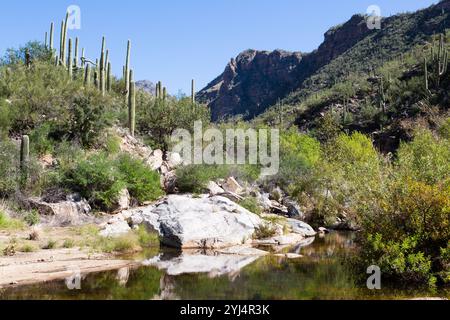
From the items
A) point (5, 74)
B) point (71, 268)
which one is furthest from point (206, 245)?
point (5, 74)

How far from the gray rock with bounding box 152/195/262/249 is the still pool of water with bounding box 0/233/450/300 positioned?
3852 mm

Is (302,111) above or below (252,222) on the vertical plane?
above

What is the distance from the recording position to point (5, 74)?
84.1 ft

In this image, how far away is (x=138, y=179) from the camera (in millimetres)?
22266

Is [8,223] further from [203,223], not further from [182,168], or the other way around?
[182,168]

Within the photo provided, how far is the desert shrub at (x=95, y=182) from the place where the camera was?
20.2 metres

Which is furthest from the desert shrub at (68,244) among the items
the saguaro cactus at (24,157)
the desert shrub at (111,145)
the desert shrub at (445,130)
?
the desert shrub at (445,130)

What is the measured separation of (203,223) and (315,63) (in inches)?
3482

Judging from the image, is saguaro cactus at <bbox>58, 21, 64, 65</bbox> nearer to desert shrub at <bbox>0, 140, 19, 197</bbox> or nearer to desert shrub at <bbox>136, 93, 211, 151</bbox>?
desert shrub at <bbox>136, 93, 211, 151</bbox>

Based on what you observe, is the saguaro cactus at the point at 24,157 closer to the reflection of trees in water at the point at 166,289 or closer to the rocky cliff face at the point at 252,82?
the reflection of trees in water at the point at 166,289

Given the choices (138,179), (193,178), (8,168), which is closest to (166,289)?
(8,168)

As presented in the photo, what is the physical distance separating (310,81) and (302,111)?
21.6 meters

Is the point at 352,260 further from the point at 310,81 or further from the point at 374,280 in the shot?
the point at 310,81

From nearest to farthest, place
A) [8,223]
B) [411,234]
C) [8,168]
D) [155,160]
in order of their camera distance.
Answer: [411,234] → [8,223] → [8,168] → [155,160]
